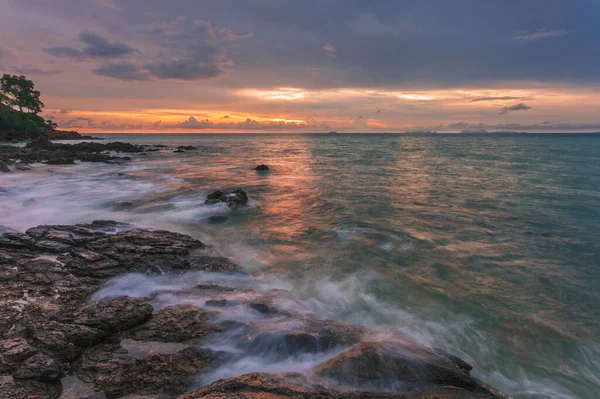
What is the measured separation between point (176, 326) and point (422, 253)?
8.31 m

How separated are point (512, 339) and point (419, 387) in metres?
3.78

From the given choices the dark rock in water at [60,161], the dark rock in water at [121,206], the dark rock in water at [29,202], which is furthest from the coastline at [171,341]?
the dark rock in water at [60,161]

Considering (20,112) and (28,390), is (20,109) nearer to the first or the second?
(20,112)

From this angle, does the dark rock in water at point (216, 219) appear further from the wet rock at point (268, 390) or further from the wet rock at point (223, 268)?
the wet rock at point (268, 390)

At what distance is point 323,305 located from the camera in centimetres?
739

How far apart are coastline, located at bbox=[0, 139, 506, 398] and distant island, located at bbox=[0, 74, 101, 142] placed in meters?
73.1

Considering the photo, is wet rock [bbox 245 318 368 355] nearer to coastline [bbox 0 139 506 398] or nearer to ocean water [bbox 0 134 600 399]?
coastline [bbox 0 139 506 398]

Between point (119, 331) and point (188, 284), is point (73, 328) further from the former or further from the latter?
point (188, 284)

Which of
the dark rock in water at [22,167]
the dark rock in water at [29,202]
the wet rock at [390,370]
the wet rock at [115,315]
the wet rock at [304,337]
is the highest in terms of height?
the dark rock in water at [22,167]

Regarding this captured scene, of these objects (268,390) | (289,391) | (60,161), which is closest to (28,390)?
(268,390)

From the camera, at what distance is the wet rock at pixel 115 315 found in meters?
4.98

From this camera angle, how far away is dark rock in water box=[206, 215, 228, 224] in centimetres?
1380

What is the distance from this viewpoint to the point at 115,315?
205 inches

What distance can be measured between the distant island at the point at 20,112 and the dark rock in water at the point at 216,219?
225ft
